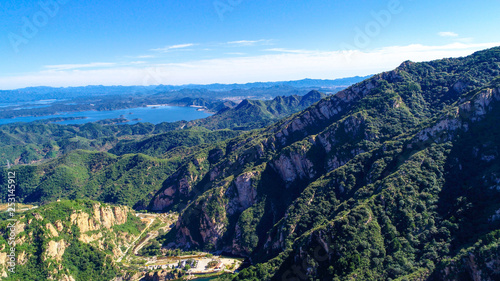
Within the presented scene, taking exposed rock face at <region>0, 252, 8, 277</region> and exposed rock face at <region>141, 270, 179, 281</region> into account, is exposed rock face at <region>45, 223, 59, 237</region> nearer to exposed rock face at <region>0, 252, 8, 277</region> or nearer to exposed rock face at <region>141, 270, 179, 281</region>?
exposed rock face at <region>0, 252, 8, 277</region>

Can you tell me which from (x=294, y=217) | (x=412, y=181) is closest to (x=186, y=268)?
(x=294, y=217)

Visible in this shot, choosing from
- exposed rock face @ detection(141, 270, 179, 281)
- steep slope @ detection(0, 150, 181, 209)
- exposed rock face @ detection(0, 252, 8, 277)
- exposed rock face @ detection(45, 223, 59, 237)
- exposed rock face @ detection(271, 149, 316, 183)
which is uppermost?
exposed rock face @ detection(271, 149, 316, 183)

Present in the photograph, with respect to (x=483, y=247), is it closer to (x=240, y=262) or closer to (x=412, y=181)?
(x=412, y=181)

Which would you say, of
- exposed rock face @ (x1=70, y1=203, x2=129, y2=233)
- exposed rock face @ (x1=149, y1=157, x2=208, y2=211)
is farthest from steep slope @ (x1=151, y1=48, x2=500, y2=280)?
exposed rock face @ (x1=70, y1=203, x2=129, y2=233)

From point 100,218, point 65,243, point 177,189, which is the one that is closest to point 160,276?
point 65,243

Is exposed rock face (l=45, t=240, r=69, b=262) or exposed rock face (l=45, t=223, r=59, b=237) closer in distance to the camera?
exposed rock face (l=45, t=240, r=69, b=262)

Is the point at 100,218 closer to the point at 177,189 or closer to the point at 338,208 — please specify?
the point at 177,189

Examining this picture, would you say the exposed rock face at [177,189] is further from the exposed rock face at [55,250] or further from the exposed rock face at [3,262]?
the exposed rock face at [3,262]

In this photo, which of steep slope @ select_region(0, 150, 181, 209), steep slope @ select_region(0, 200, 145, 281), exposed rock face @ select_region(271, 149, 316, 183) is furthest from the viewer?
steep slope @ select_region(0, 150, 181, 209)
